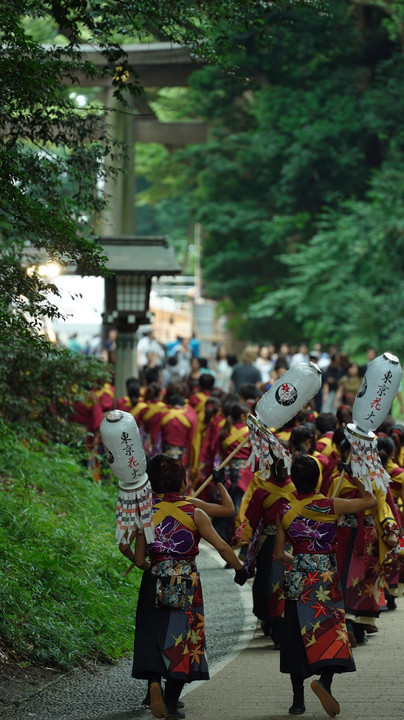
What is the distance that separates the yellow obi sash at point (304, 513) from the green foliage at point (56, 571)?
1.90m

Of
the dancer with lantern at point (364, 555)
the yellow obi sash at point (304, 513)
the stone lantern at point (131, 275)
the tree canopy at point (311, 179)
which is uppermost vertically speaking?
the tree canopy at point (311, 179)

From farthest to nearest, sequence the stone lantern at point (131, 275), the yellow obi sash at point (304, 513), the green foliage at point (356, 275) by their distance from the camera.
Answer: the green foliage at point (356, 275), the stone lantern at point (131, 275), the yellow obi sash at point (304, 513)

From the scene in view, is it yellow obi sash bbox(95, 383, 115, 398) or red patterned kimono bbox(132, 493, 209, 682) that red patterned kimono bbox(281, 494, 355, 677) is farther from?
yellow obi sash bbox(95, 383, 115, 398)

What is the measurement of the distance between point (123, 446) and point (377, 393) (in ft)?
4.96

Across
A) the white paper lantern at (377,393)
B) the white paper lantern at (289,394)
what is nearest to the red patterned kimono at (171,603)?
the white paper lantern at (289,394)

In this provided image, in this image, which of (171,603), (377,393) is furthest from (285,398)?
(171,603)

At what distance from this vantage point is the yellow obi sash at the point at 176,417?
14477 millimetres

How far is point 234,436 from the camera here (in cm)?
1219

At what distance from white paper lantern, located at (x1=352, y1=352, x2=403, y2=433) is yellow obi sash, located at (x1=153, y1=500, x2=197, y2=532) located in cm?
112

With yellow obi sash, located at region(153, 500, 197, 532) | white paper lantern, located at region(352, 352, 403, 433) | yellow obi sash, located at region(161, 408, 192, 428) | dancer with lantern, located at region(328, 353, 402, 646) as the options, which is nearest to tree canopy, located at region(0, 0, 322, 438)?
yellow obi sash, located at region(153, 500, 197, 532)

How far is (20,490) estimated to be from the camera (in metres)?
10.2

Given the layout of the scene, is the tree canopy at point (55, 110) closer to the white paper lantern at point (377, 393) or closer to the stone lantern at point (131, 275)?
the white paper lantern at point (377, 393)

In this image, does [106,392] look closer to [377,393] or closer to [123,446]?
[377,393]

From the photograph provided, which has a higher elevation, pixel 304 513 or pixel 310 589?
pixel 304 513
